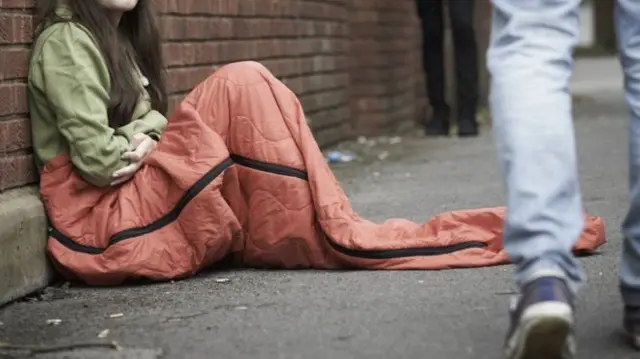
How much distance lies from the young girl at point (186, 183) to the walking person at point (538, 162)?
4.18 feet

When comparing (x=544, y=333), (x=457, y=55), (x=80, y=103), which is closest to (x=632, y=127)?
(x=544, y=333)

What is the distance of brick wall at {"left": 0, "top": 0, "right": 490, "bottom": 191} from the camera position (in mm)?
3777

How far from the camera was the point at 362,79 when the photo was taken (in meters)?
8.94

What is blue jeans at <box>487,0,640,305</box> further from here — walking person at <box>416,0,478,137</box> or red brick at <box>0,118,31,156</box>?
walking person at <box>416,0,478,137</box>

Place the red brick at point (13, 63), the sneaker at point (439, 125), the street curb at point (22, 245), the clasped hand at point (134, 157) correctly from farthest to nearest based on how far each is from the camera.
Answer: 1. the sneaker at point (439, 125)
2. the clasped hand at point (134, 157)
3. the red brick at point (13, 63)
4. the street curb at point (22, 245)

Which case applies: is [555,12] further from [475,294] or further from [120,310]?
[120,310]

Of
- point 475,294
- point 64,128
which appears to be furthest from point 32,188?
point 475,294

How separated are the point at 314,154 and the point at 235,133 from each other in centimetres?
23

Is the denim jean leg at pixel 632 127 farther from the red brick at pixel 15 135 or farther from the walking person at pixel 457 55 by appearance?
the walking person at pixel 457 55

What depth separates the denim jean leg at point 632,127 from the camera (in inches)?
113

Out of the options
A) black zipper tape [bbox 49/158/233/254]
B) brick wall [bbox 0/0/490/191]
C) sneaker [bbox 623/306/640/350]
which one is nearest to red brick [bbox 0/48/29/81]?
brick wall [bbox 0/0/490/191]

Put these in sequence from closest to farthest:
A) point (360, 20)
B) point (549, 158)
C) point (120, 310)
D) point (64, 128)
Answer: point (549, 158) < point (120, 310) < point (64, 128) < point (360, 20)

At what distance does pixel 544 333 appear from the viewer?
7.98ft

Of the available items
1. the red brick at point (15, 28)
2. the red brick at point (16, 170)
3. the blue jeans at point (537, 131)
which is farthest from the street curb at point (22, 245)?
the blue jeans at point (537, 131)
